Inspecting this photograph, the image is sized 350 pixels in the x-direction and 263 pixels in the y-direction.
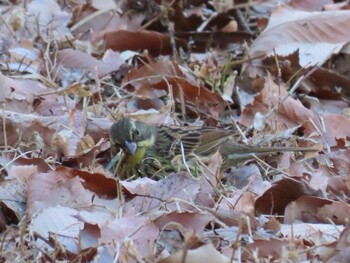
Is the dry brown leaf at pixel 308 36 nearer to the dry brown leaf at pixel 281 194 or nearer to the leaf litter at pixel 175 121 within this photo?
the leaf litter at pixel 175 121

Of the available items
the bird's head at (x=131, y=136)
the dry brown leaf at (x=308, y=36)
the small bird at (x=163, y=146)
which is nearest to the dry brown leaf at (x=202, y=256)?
the small bird at (x=163, y=146)

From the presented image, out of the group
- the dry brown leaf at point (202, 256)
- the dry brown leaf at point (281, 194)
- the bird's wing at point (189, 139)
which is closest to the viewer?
the dry brown leaf at point (202, 256)

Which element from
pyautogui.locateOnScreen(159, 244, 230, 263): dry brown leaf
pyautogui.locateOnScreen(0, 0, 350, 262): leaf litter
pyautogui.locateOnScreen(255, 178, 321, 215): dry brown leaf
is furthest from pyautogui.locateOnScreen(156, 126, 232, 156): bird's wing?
pyautogui.locateOnScreen(159, 244, 230, 263): dry brown leaf

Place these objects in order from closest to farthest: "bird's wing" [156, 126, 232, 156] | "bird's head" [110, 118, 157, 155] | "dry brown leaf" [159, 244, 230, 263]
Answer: "dry brown leaf" [159, 244, 230, 263] < "bird's head" [110, 118, 157, 155] < "bird's wing" [156, 126, 232, 156]

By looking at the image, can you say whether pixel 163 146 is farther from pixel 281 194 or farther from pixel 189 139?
pixel 281 194

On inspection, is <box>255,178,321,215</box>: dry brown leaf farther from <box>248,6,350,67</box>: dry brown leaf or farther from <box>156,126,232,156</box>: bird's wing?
<box>248,6,350,67</box>: dry brown leaf

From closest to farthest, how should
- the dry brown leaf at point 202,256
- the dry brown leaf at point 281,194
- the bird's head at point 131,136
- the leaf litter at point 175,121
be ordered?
the dry brown leaf at point 202,256 < the leaf litter at point 175,121 < the dry brown leaf at point 281,194 < the bird's head at point 131,136

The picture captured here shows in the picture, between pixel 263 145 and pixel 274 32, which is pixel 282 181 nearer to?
pixel 263 145

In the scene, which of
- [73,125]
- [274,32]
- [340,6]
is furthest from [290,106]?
[340,6]
